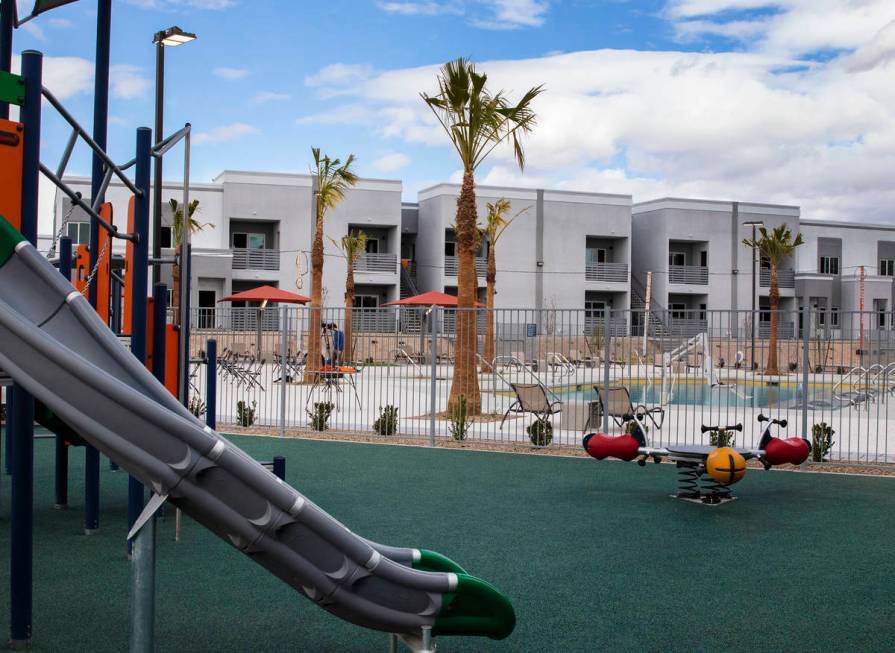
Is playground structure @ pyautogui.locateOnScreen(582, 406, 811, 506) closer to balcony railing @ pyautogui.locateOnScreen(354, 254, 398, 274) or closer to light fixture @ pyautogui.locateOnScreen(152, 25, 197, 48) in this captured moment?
light fixture @ pyautogui.locateOnScreen(152, 25, 197, 48)

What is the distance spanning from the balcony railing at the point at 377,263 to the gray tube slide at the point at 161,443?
4234 centimetres

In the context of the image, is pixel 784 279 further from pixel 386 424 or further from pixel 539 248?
pixel 386 424

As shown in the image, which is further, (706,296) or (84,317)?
(706,296)

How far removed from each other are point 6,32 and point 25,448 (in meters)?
2.84

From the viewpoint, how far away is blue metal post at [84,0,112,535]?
292 inches

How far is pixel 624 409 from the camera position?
15.5 meters

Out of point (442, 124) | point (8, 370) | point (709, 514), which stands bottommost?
point (709, 514)

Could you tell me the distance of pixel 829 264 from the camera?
2221 inches

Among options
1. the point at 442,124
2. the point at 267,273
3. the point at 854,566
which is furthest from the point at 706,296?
the point at 854,566

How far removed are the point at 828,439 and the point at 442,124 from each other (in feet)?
30.8

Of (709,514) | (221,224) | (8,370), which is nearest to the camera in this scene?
(8,370)

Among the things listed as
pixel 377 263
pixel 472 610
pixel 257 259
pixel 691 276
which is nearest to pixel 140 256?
pixel 472 610

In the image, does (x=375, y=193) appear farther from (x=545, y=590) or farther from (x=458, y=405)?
(x=545, y=590)

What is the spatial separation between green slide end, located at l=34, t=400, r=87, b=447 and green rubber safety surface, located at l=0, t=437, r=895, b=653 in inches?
33.9
